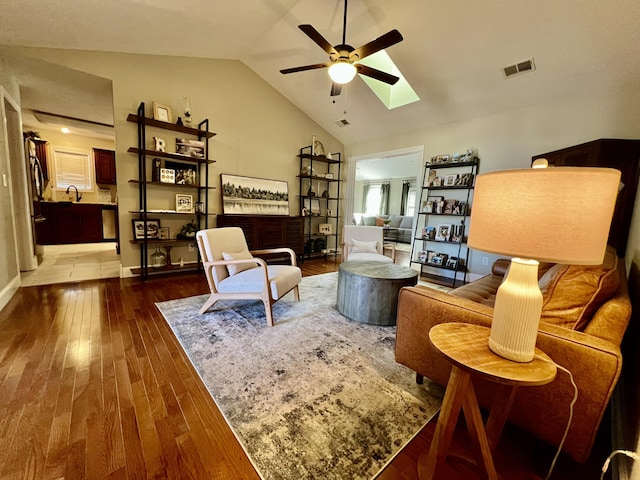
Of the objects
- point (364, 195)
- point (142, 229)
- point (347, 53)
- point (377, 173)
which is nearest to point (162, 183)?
point (142, 229)

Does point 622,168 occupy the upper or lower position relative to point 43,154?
lower

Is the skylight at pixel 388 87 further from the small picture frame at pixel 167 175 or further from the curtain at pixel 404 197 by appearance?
the curtain at pixel 404 197

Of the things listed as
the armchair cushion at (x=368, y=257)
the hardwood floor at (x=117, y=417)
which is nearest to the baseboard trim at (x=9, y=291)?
the hardwood floor at (x=117, y=417)

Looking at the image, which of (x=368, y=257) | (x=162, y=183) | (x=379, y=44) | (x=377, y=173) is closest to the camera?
(x=379, y=44)

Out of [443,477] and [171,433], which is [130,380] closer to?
[171,433]

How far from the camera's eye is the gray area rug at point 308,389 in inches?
45.2

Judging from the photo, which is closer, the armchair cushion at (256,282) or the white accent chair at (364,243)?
the armchair cushion at (256,282)

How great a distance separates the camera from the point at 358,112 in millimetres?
4738

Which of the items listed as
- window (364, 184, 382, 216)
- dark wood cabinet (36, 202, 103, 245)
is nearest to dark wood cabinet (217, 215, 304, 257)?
dark wood cabinet (36, 202, 103, 245)

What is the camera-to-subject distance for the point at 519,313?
89 cm

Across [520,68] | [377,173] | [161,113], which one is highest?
[520,68]

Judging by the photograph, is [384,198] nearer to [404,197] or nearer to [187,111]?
[404,197]

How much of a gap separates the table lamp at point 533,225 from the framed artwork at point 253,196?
4167 millimetres

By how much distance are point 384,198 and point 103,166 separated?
861 cm
